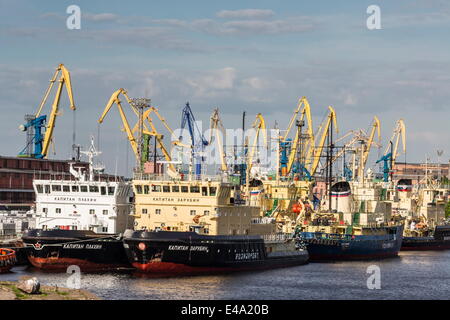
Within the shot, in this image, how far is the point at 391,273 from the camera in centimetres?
8338

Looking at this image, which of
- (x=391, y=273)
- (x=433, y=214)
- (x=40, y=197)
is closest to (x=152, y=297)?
(x=40, y=197)

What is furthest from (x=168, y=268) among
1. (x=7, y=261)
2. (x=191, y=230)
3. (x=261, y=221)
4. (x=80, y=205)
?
(x=261, y=221)

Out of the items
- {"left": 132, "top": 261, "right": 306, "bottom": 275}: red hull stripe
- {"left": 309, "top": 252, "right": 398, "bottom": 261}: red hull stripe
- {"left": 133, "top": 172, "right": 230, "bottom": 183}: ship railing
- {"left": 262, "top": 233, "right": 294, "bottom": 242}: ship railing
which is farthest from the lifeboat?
{"left": 309, "top": 252, "right": 398, "bottom": 261}: red hull stripe

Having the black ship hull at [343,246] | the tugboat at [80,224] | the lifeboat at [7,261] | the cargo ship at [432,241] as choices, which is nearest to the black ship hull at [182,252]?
the tugboat at [80,224]

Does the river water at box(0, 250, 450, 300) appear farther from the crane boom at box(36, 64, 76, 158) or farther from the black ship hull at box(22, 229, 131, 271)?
the crane boom at box(36, 64, 76, 158)

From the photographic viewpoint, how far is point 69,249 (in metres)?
74.8

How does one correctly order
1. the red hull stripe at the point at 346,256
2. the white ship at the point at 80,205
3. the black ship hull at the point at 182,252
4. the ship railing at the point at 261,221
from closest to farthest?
the black ship hull at the point at 182,252, the white ship at the point at 80,205, the ship railing at the point at 261,221, the red hull stripe at the point at 346,256

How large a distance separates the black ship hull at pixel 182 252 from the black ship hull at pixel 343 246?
63.9 ft

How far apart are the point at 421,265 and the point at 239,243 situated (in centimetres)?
2527

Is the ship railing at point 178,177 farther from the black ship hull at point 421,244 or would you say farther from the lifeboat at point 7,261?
the black ship hull at point 421,244

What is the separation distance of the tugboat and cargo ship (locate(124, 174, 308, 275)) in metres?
2.80

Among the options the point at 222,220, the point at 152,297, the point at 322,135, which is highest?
the point at 322,135

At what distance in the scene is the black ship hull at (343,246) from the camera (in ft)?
319
